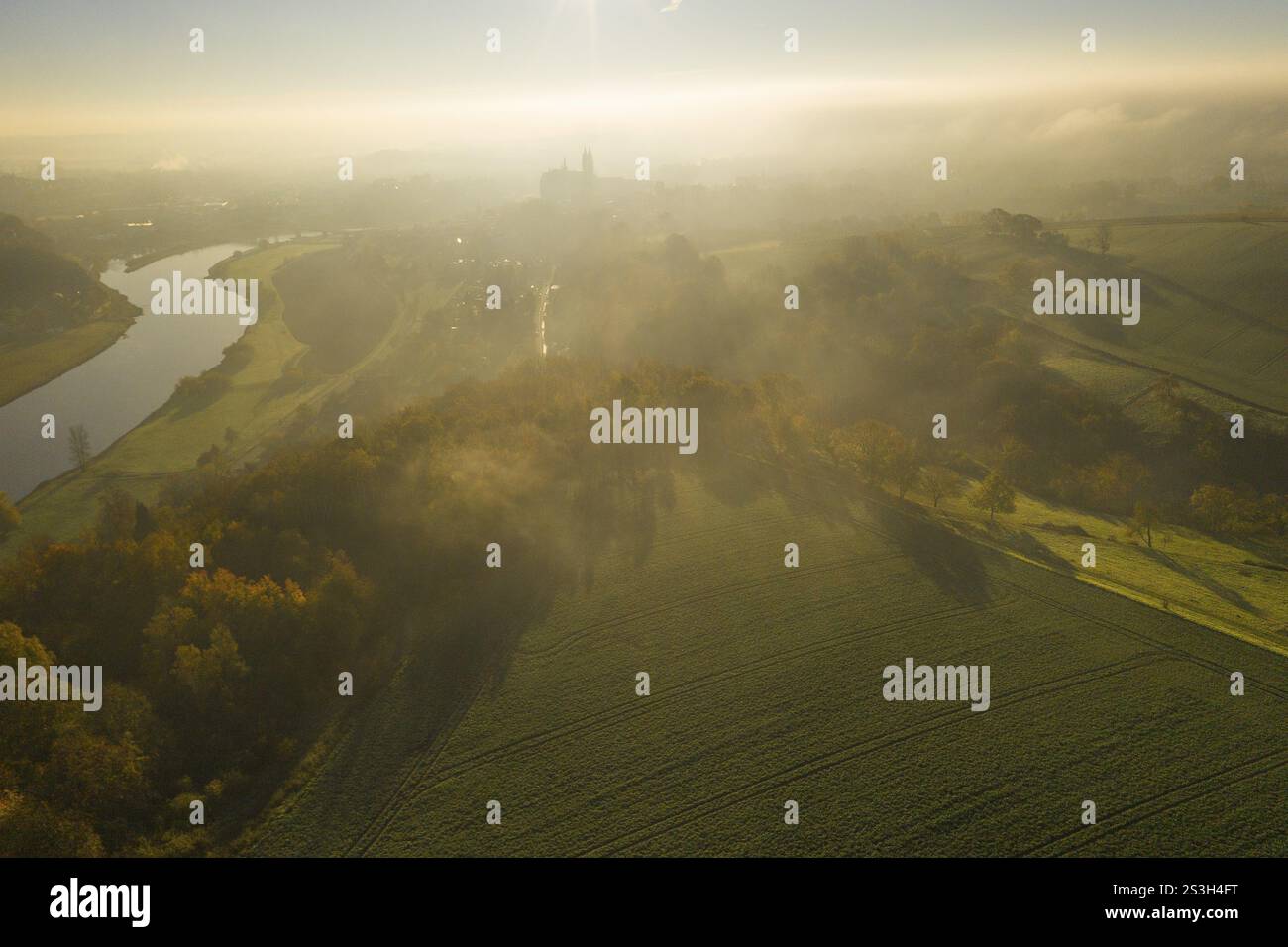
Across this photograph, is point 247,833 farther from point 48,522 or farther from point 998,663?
point 48,522

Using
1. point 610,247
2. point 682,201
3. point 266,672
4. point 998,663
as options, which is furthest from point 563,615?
point 682,201

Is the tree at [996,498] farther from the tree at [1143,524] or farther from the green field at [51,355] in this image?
the green field at [51,355]

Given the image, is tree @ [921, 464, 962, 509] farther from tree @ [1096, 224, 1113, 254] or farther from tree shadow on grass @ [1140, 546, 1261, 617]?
tree @ [1096, 224, 1113, 254]

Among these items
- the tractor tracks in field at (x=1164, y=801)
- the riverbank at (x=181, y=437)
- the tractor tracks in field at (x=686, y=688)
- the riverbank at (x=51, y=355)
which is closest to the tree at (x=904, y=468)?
the tractor tracks in field at (x=686, y=688)

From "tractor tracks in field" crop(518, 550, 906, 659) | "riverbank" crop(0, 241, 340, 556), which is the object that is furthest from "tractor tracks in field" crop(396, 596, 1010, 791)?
"riverbank" crop(0, 241, 340, 556)

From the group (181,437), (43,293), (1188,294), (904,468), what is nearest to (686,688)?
(904,468)

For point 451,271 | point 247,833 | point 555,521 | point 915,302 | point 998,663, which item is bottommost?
point 247,833
